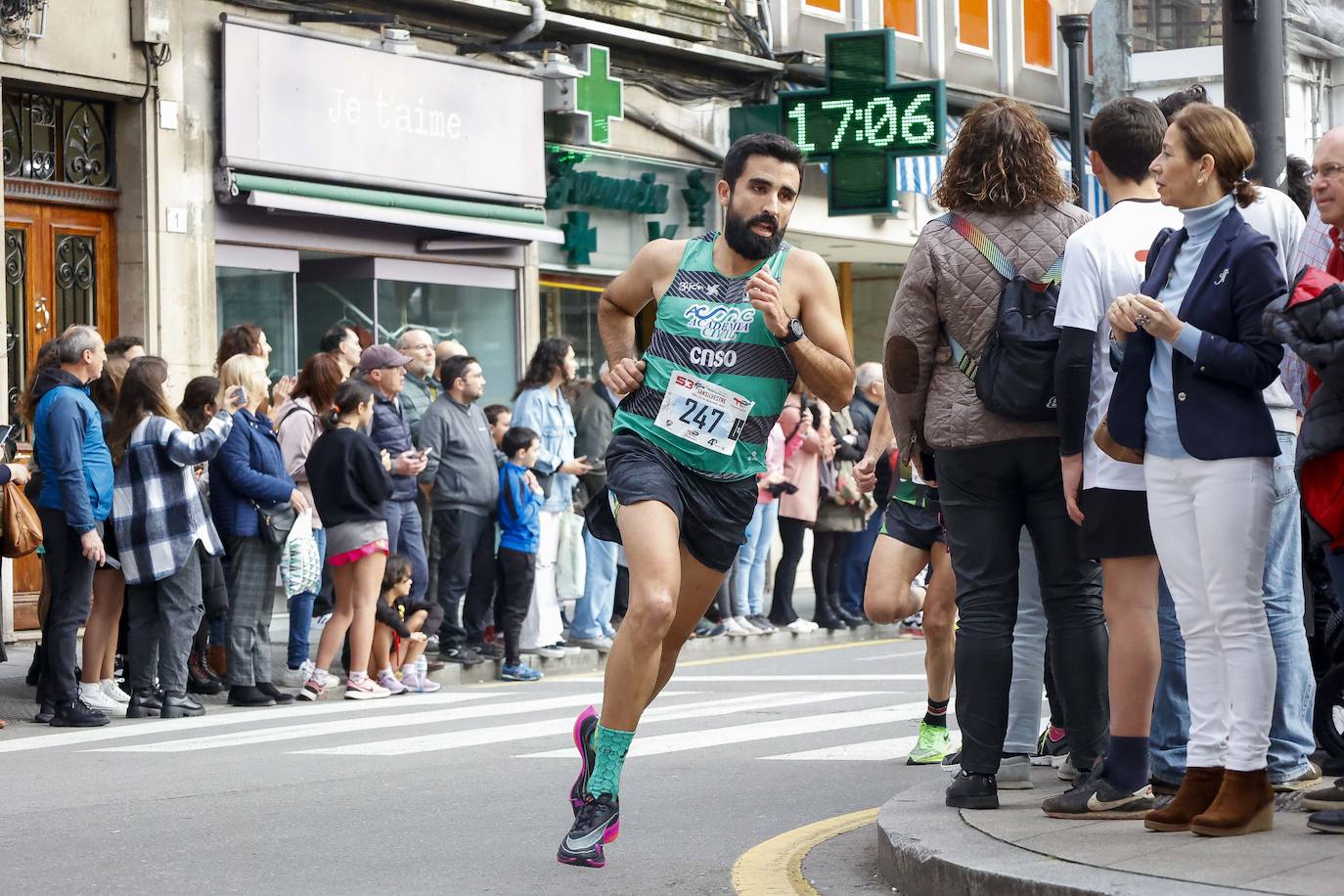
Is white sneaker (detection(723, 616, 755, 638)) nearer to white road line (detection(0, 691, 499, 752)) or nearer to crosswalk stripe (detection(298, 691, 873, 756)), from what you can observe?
white road line (detection(0, 691, 499, 752))

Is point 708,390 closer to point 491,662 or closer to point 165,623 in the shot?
point 165,623

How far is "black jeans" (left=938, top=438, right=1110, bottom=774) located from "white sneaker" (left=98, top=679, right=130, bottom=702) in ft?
22.1

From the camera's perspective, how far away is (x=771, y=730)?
10586 mm

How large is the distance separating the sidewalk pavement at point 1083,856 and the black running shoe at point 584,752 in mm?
895

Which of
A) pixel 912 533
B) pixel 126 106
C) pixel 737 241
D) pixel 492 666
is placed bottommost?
pixel 492 666

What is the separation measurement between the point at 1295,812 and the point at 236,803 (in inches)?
154

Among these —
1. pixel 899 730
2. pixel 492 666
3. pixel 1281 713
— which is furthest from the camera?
pixel 492 666

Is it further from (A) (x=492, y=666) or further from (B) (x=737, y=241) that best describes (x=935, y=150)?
(B) (x=737, y=241)

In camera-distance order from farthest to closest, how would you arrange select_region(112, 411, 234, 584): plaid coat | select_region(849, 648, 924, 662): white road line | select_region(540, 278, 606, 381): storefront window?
1. select_region(540, 278, 606, 381): storefront window
2. select_region(849, 648, 924, 662): white road line
3. select_region(112, 411, 234, 584): plaid coat

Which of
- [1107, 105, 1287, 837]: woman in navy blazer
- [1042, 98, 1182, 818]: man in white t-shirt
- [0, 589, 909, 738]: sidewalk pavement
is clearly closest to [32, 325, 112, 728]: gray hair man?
[0, 589, 909, 738]: sidewalk pavement

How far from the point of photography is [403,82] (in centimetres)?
1881

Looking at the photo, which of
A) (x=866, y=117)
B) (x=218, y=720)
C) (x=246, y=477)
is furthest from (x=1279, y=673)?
(x=866, y=117)

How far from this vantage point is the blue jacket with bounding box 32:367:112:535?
1155 centimetres

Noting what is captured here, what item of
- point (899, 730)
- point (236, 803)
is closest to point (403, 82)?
point (899, 730)
